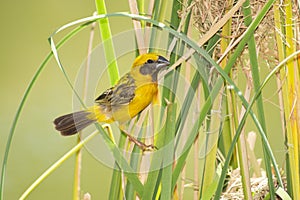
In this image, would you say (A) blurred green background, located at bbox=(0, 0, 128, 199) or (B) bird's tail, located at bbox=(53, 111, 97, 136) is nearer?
(B) bird's tail, located at bbox=(53, 111, 97, 136)

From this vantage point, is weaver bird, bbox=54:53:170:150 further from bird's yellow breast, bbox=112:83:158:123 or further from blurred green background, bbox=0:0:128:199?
→ blurred green background, bbox=0:0:128:199

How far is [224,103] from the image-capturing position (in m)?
1.06

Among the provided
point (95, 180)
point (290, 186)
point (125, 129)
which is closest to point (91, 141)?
point (125, 129)

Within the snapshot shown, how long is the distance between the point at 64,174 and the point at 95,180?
12.2 inches

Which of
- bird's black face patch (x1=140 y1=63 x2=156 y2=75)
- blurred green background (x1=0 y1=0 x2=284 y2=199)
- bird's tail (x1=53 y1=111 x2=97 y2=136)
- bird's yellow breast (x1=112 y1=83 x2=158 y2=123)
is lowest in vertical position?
bird's tail (x1=53 y1=111 x2=97 y2=136)

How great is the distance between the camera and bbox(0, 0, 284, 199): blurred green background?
3348 mm

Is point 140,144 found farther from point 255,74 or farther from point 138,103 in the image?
point 255,74

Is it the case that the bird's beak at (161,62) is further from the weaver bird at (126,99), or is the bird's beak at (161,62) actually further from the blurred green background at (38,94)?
the blurred green background at (38,94)

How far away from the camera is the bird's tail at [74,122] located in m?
0.93

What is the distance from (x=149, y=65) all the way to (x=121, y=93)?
5cm

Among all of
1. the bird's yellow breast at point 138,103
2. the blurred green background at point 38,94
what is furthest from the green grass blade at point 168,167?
the blurred green background at point 38,94

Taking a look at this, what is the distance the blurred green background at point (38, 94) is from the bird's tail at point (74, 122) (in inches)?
89.2

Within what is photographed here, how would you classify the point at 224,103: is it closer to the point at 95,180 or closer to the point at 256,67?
the point at 256,67

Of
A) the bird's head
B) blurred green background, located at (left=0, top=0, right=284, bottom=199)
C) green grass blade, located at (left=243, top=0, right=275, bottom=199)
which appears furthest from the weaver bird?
blurred green background, located at (left=0, top=0, right=284, bottom=199)
